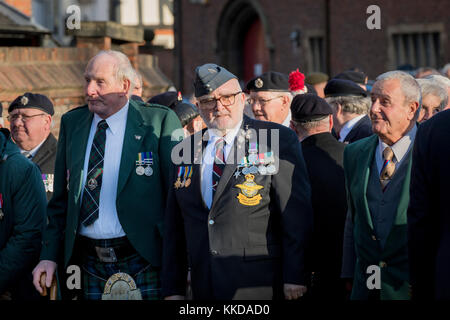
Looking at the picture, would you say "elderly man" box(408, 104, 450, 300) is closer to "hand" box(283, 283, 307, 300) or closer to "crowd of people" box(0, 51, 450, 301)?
"crowd of people" box(0, 51, 450, 301)

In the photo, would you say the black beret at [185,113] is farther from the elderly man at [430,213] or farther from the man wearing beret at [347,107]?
the elderly man at [430,213]

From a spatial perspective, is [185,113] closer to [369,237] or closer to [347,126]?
[347,126]

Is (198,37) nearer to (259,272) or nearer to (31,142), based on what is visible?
(31,142)

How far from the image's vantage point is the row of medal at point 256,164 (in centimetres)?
464

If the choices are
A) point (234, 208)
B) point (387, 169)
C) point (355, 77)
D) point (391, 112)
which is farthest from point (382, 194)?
point (355, 77)

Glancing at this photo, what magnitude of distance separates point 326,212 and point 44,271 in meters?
1.90

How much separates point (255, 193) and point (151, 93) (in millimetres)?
5759

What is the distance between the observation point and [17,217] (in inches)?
209

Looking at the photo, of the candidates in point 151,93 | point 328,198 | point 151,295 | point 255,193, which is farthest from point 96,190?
point 151,93

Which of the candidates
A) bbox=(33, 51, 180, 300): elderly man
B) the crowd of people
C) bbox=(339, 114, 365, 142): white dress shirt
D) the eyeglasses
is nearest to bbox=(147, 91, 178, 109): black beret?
bbox=(339, 114, 365, 142): white dress shirt

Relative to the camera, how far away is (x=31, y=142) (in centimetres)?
655

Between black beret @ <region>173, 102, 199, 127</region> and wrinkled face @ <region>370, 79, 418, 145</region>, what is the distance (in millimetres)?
2393

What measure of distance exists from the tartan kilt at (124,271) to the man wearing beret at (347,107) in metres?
2.57

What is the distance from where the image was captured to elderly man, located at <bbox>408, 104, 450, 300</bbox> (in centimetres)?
371
